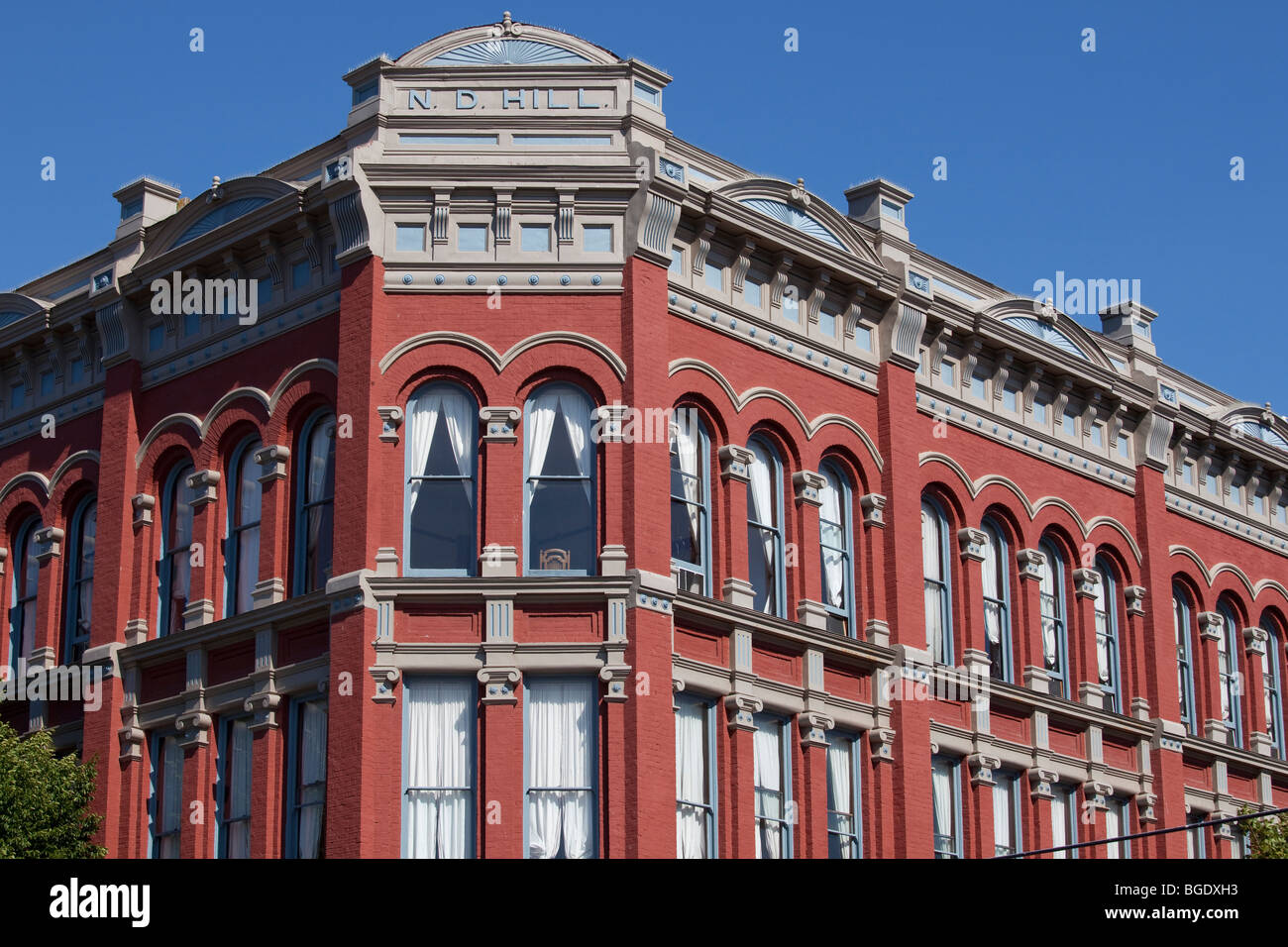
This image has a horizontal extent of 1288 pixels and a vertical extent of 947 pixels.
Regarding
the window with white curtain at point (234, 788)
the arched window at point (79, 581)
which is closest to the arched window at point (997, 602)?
the window with white curtain at point (234, 788)

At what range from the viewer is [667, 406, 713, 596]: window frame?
3177 centimetres

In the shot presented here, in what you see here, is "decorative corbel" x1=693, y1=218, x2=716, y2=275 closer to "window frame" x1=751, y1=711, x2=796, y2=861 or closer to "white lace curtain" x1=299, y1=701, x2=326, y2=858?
"window frame" x1=751, y1=711, x2=796, y2=861

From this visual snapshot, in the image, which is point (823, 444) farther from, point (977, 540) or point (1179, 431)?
point (1179, 431)

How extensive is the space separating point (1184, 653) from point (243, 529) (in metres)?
17.2

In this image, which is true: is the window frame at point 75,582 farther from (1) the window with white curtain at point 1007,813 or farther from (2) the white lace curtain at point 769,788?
(1) the window with white curtain at point 1007,813

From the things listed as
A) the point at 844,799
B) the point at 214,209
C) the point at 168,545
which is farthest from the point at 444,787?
the point at 214,209

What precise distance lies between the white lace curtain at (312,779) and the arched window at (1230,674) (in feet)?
57.6

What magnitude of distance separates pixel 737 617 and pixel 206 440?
823 cm

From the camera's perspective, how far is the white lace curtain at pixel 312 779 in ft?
98.7

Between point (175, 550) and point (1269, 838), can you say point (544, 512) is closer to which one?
point (175, 550)

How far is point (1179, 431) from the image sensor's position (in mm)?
40531

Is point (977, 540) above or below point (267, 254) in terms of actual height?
below

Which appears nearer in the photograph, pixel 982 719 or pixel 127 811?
pixel 127 811
